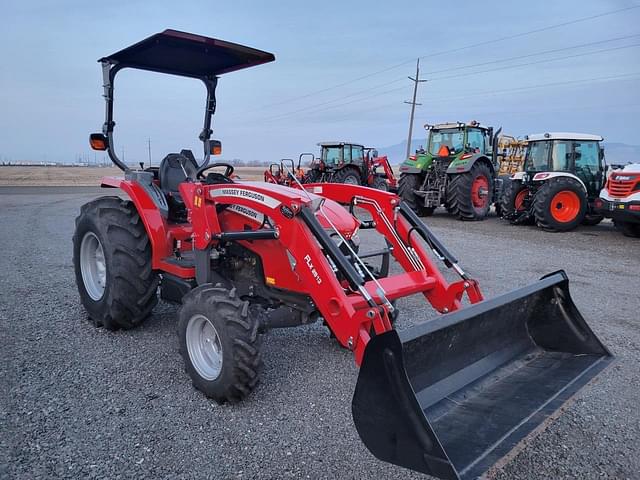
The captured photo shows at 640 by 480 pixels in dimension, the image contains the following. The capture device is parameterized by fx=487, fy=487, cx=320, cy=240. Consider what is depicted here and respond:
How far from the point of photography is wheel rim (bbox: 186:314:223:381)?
326 cm

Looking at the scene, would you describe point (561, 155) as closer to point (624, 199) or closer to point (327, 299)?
point (624, 199)

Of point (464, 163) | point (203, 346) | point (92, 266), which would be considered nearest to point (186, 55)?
point (92, 266)

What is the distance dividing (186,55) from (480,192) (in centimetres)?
1070

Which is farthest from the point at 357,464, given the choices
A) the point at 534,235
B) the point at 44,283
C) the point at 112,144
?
the point at 534,235

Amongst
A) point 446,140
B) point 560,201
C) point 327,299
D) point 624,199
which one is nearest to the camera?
point 327,299

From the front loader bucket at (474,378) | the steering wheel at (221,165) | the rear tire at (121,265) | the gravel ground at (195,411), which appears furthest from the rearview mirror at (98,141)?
the front loader bucket at (474,378)

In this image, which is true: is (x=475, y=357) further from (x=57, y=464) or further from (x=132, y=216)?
(x=132, y=216)

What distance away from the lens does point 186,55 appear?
421 cm

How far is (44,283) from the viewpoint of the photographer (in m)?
5.92

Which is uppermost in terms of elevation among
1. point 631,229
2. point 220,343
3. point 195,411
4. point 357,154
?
point 357,154

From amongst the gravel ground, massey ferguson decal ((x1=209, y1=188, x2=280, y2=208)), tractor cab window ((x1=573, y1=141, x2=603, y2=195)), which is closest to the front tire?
tractor cab window ((x1=573, y1=141, x2=603, y2=195))

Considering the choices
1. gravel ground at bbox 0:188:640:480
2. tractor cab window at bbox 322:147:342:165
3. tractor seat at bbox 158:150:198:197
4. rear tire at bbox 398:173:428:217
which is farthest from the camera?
tractor cab window at bbox 322:147:342:165

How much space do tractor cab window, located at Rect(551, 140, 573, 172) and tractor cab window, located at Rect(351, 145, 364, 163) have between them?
7.74 meters

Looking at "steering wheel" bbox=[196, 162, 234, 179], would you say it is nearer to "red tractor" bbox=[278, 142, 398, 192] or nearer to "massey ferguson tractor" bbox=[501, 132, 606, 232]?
"massey ferguson tractor" bbox=[501, 132, 606, 232]
